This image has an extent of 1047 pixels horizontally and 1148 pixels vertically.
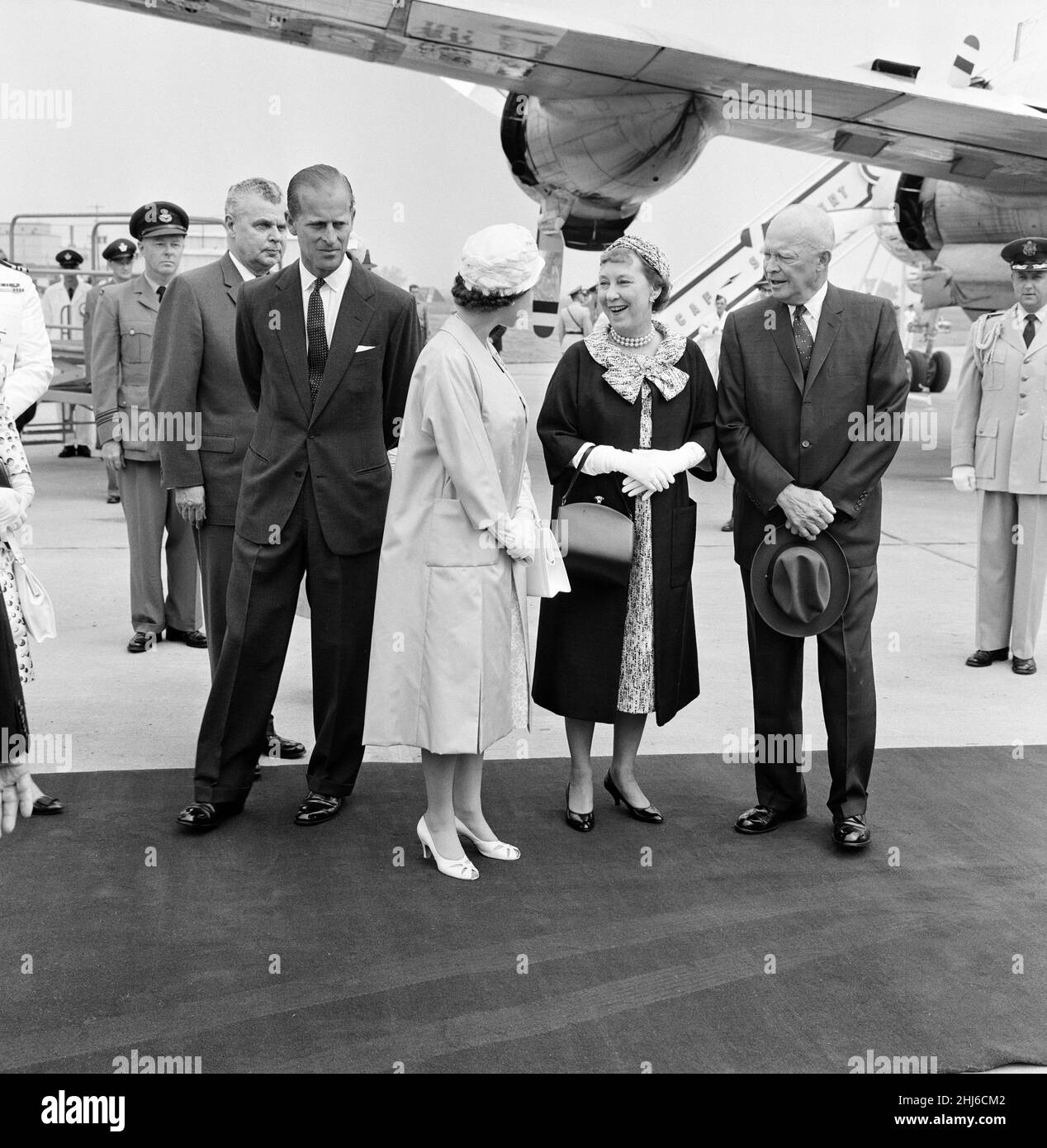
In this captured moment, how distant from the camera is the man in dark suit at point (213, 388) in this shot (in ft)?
13.3

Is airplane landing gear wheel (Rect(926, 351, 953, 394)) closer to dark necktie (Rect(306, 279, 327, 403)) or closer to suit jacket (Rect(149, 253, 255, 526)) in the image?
suit jacket (Rect(149, 253, 255, 526))

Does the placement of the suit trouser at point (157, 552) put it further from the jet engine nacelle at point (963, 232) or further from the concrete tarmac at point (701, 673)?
the jet engine nacelle at point (963, 232)

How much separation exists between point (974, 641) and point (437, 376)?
3.91 metres

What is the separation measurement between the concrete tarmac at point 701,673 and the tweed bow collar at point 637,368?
1.36m

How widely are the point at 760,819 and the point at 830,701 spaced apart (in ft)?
1.36

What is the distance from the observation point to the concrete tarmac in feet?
15.0

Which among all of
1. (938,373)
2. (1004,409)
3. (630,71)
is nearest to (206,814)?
(1004,409)

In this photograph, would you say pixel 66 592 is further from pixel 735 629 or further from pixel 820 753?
pixel 820 753

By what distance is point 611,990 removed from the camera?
273 centimetres

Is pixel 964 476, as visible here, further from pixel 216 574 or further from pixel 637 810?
pixel 216 574

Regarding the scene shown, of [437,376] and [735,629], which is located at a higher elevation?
[437,376]

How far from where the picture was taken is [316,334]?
3660mm
